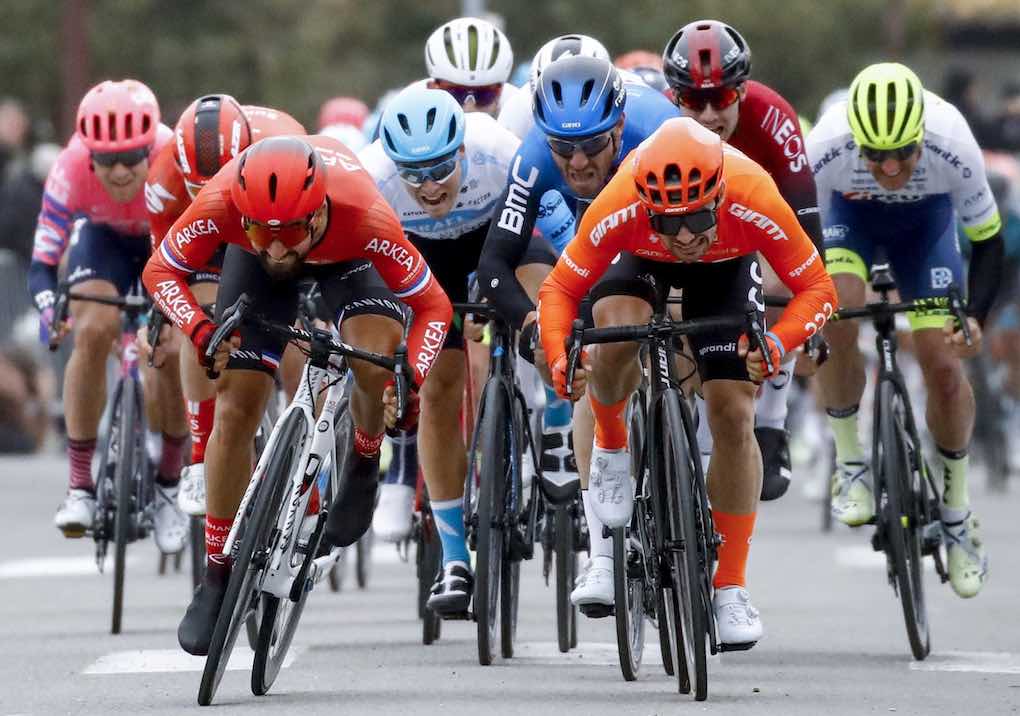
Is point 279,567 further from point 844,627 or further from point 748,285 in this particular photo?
point 844,627

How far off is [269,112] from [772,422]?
257 cm

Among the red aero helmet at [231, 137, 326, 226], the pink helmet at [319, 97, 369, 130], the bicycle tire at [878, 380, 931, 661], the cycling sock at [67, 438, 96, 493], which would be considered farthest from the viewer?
the pink helmet at [319, 97, 369, 130]

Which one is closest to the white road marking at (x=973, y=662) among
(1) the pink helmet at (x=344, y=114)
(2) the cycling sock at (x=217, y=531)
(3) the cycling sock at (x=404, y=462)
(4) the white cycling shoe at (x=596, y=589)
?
(4) the white cycling shoe at (x=596, y=589)

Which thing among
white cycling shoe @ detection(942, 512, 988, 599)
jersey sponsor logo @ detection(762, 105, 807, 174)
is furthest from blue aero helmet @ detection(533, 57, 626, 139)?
white cycling shoe @ detection(942, 512, 988, 599)

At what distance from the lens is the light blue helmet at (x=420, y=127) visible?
10.2 metres

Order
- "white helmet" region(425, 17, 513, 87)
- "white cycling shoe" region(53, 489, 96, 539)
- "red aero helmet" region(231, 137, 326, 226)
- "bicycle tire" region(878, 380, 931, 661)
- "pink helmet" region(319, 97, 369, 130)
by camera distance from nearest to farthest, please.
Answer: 1. "red aero helmet" region(231, 137, 326, 226)
2. "bicycle tire" region(878, 380, 931, 661)
3. "white cycling shoe" region(53, 489, 96, 539)
4. "white helmet" region(425, 17, 513, 87)
5. "pink helmet" region(319, 97, 369, 130)

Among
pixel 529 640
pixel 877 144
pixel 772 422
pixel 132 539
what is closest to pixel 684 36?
pixel 877 144

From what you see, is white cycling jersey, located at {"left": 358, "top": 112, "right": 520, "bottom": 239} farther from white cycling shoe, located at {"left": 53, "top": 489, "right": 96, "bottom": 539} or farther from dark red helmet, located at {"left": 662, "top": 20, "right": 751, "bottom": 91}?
white cycling shoe, located at {"left": 53, "top": 489, "right": 96, "bottom": 539}

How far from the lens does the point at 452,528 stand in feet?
35.6

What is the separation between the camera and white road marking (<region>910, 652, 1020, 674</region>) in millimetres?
10328

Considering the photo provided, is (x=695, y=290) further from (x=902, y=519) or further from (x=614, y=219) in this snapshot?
(x=902, y=519)

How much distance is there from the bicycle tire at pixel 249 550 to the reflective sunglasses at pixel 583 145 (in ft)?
4.74

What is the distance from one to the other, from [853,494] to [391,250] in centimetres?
306

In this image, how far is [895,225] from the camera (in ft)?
38.6
